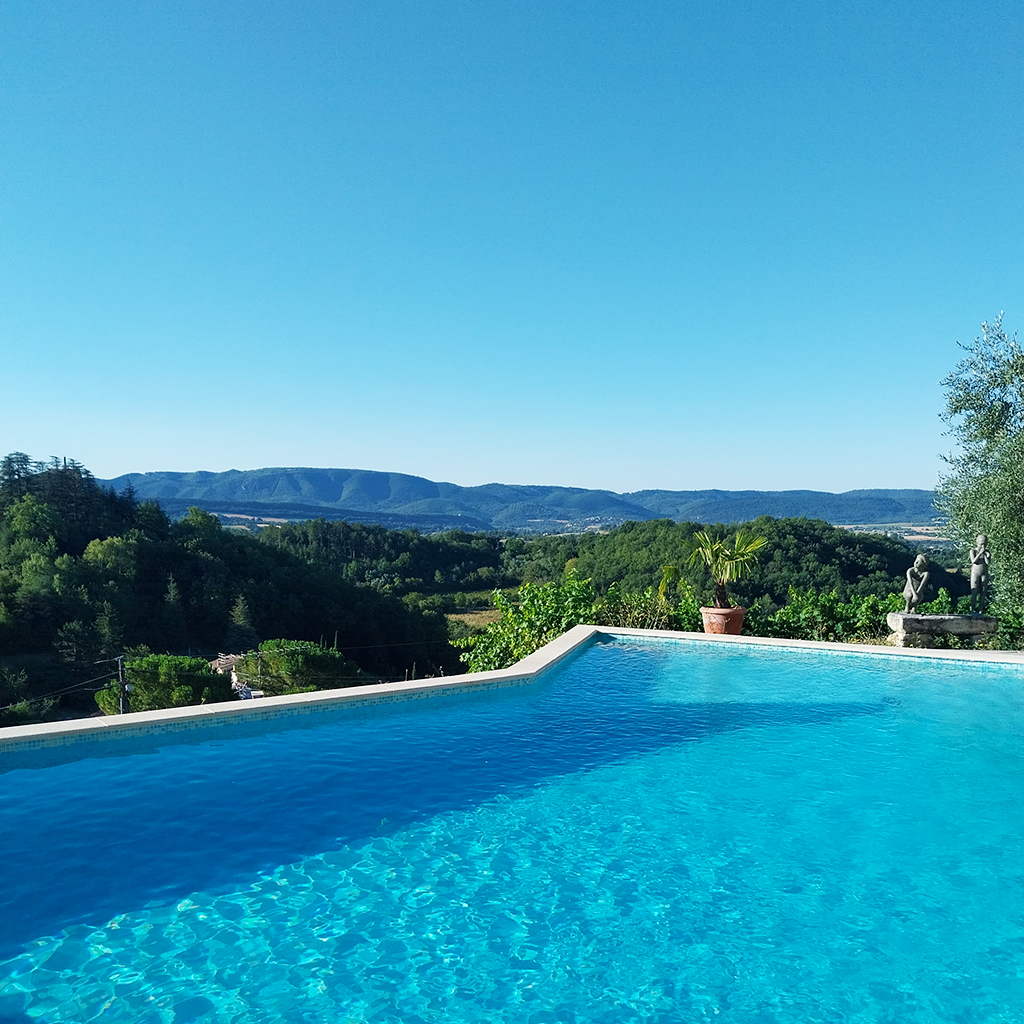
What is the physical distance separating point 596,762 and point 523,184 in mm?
17036

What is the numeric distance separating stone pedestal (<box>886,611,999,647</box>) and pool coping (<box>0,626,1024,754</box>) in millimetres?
224

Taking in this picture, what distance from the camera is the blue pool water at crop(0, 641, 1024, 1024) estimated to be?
3.23 metres

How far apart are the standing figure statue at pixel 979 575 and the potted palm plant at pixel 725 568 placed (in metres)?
3.08

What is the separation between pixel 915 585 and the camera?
34.6ft

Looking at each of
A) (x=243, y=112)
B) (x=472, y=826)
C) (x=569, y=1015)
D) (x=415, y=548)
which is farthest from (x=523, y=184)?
(x=415, y=548)

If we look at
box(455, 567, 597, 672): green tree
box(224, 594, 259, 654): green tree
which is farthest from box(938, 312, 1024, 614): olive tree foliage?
box(224, 594, 259, 654): green tree

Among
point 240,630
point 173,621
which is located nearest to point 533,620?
point 240,630

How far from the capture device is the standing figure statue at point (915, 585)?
10422 mm

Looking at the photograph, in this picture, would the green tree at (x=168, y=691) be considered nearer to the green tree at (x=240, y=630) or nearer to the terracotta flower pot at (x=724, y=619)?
the terracotta flower pot at (x=724, y=619)

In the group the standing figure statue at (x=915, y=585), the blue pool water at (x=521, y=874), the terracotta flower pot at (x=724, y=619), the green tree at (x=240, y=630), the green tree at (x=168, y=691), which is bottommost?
the green tree at (x=240, y=630)

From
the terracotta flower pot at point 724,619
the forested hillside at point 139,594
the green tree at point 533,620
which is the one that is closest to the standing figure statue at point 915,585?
the terracotta flower pot at point 724,619

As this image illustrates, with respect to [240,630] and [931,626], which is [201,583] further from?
[931,626]

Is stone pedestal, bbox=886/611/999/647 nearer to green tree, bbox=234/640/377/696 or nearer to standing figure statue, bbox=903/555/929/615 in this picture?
standing figure statue, bbox=903/555/929/615

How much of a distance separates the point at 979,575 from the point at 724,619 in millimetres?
3701
